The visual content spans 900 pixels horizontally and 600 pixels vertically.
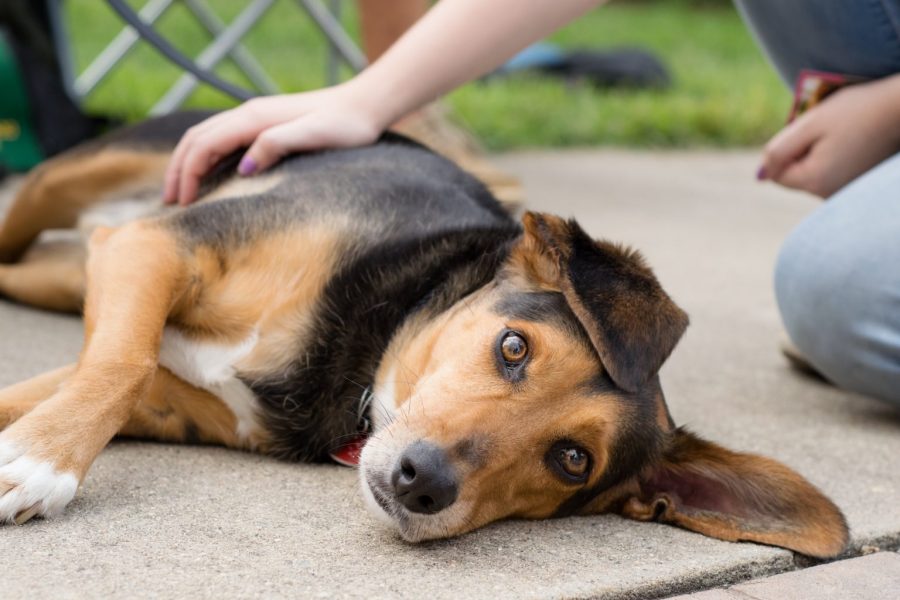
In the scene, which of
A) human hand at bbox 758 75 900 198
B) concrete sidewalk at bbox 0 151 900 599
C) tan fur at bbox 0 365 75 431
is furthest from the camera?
human hand at bbox 758 75 900 198

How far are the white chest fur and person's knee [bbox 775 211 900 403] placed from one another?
1.74 metres

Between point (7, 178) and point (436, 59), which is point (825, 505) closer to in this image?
point (436, 59)

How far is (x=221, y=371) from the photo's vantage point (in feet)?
10.3

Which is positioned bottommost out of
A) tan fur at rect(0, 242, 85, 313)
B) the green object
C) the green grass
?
the green grass

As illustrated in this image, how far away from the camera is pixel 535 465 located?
2652mm

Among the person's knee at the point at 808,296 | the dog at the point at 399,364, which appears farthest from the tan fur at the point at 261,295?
the person's knee at the point at 808,296

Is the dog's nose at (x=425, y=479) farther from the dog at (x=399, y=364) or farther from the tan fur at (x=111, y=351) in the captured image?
the tan fur at (x=111, y=351)

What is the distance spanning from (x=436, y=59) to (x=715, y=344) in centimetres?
172

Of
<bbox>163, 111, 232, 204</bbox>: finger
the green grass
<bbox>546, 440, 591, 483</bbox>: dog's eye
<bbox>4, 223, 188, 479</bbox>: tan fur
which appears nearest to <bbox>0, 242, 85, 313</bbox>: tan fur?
<bbox>163, 111, 232, 204</bbox>: finger

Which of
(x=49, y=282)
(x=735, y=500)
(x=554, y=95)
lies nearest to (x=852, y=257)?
(x=735, y=500)

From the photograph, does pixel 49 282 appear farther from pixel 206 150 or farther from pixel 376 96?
pixel 376 96

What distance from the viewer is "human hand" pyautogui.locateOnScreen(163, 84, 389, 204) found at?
354 centimetres

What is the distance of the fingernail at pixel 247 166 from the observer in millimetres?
3574

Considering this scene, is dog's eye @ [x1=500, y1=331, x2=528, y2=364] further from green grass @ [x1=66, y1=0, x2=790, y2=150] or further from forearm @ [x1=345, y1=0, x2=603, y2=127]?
green grass @ [x1=66, y1=0, x2=790, y2=150]
